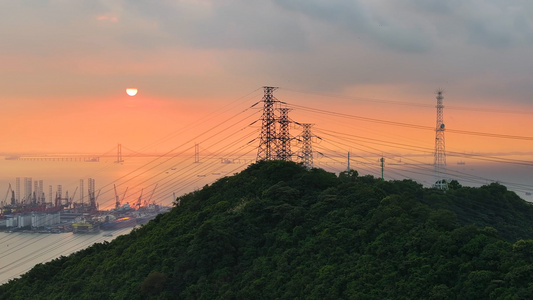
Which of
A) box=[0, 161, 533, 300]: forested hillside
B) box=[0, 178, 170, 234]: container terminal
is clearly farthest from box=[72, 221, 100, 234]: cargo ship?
box=[0, 161, 533, 300]: forested hillside

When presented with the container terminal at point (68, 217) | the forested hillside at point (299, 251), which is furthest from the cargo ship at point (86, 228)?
the forested hillside at point (299, 251)

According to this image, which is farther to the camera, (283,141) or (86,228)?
(86,228)

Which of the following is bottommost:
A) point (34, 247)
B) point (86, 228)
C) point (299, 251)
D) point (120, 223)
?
point (34, 247)

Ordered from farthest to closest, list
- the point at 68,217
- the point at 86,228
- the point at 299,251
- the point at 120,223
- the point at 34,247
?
the point at 68,217 < the point at 120,223 < the point at 86,228 < the point at 34,247 < the point at 299,251

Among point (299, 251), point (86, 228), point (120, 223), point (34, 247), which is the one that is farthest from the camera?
point (120, 223)

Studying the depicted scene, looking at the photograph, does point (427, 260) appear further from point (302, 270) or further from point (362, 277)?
→ point (302, 270)

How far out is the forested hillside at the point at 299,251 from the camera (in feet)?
37.3

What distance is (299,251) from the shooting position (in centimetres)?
1403

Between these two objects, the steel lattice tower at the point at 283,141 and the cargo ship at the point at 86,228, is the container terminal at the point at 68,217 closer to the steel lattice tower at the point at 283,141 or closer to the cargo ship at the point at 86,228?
the cargo ship at the point at 86,228

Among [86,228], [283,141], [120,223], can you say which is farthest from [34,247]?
[283,141]

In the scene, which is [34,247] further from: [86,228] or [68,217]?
[68,217]

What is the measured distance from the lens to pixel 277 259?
14.0m

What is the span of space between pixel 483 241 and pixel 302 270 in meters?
4.65

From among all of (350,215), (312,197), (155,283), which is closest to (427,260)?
(350,215)
